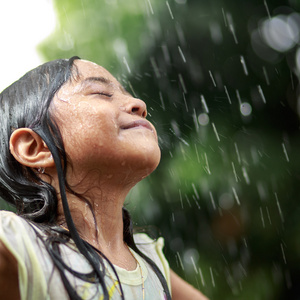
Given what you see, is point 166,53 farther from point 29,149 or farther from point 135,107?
point 29,149

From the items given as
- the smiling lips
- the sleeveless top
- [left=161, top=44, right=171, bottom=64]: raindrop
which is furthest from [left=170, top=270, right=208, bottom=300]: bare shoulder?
[left=161, top=44, right=171, bottom=64]: raindrop

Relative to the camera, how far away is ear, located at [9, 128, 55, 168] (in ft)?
5.13

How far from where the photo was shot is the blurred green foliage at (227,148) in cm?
414

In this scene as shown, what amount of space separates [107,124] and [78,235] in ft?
1.20

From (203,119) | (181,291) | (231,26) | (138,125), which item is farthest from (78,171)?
(231,26)

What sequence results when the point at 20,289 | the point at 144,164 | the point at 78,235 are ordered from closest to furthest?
the point at 20,289, the point at 78,235, the point at 144,164

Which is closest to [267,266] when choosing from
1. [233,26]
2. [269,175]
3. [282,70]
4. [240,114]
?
[269,175]

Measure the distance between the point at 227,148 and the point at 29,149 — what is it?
2885mm

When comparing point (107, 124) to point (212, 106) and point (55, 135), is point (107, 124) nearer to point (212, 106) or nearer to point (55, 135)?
point (55, 135)

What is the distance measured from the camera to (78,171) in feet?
4.97

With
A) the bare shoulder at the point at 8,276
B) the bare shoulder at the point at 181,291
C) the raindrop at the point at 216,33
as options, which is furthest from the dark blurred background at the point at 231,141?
the bare shoulder at the point at 8,276

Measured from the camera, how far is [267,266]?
4309 millimetres

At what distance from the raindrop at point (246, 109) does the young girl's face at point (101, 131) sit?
9.11 feet

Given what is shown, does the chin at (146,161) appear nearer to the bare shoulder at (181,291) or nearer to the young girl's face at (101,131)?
the young girl's face at (101,131)
